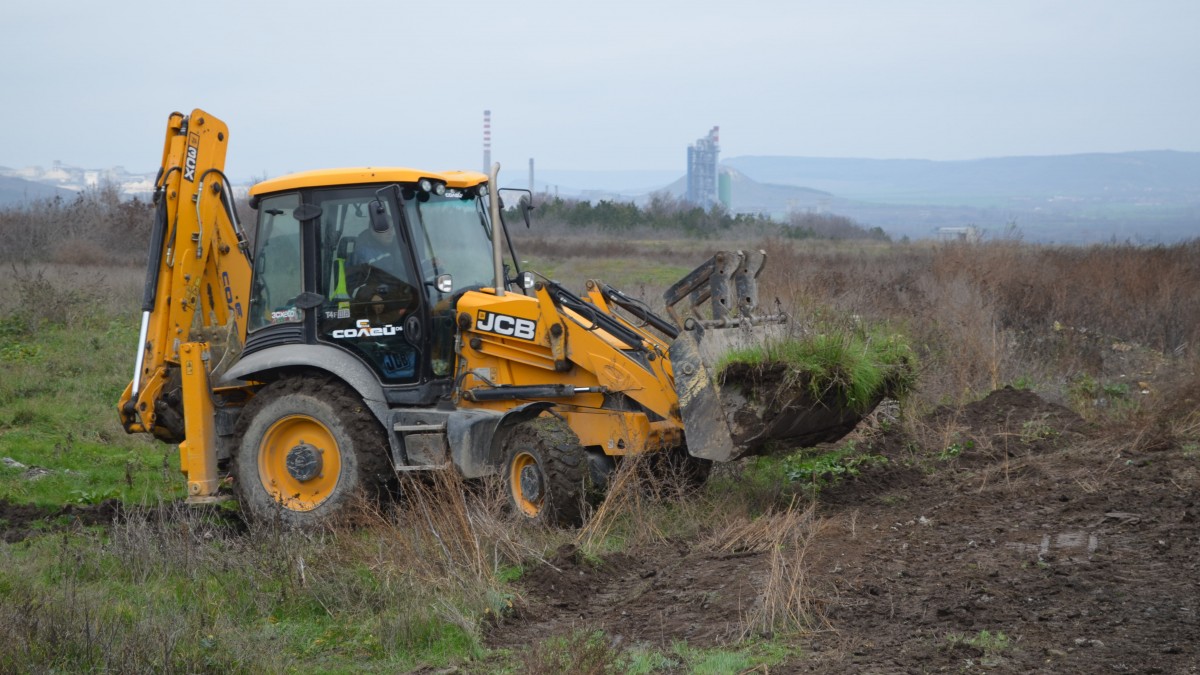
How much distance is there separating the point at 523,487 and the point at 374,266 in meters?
1.92

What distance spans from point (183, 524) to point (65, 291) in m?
13.8

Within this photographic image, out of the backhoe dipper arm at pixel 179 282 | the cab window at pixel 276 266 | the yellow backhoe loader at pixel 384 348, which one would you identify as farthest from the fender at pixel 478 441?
the backhoe dipper arm at pixel 179 282

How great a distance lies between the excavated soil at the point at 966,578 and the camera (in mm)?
5248

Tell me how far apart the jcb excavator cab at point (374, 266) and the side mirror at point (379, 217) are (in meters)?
0.03

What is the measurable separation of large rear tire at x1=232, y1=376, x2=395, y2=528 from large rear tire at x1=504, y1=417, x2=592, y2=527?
102 centimetres

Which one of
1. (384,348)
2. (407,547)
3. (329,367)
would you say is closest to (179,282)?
(329,367)

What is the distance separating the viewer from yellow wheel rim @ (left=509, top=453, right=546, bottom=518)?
8078mm

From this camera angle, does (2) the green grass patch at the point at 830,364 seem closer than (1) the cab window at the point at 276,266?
Yes

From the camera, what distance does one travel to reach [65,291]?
19891 millimetres

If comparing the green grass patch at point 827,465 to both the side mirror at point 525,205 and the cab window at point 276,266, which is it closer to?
the side mirror at point 525,205

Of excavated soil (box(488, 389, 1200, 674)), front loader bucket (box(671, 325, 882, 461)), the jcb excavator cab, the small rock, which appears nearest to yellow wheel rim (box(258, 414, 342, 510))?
the jcb excavator cab

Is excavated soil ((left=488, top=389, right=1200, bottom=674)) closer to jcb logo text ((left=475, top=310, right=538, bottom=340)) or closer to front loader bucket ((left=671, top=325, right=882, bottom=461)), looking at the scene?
front loader bucket ((left=671, top=325, right=882, bottom=461))

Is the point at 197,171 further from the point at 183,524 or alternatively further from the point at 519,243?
the point at 519,243

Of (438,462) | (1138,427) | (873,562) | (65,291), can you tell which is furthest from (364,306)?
(65,291)
